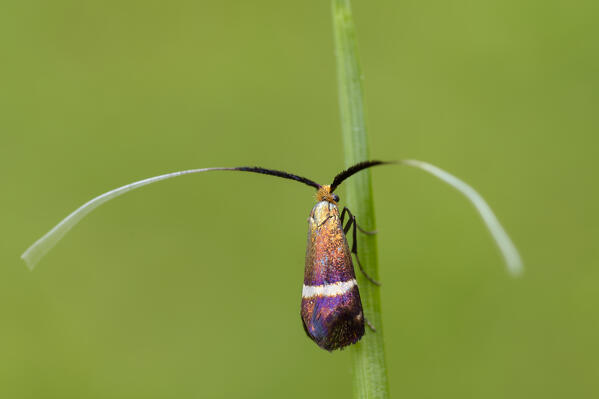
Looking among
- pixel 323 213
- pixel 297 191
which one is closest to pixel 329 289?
pixel 323 213

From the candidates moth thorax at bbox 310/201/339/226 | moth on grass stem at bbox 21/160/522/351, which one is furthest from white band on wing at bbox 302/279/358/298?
moth thorax at bbox 310/201/339/226

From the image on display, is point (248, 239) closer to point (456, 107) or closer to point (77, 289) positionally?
point (77, 289)

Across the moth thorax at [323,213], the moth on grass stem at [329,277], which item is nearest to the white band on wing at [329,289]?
the moth on grass stem at [329,277]

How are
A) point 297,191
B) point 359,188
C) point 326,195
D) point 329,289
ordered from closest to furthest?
point 359,188
point 329,289
point 326,195
point 297,191

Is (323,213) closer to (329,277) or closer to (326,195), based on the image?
(326,195)

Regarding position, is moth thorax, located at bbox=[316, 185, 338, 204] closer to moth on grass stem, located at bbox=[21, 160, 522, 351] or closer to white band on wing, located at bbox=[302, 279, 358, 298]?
moth on grass stem, located at bbox=[21, 160, 522, 351]

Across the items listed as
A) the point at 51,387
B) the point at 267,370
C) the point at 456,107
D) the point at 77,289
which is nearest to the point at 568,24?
the point at 456,107

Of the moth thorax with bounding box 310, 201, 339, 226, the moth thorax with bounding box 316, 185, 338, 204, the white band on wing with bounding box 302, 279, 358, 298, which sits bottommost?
the white band on wing with bounding box 302, 279, 358, 298
